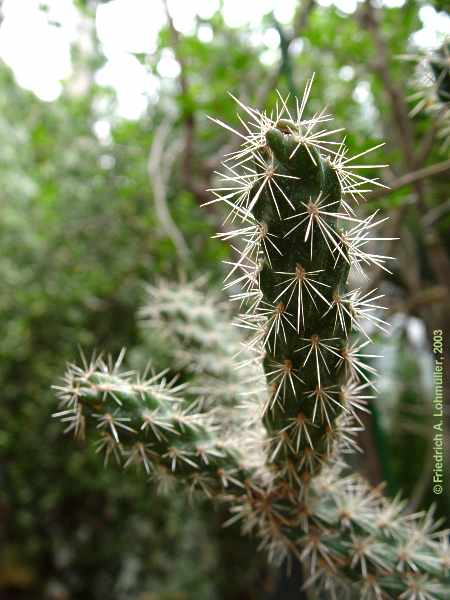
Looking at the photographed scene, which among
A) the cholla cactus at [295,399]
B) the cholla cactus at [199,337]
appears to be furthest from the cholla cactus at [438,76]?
the cholla cactus at [199,337]

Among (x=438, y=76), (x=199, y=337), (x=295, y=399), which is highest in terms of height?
(x=438, y=76)

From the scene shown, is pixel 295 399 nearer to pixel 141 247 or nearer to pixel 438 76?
pixel 438 76

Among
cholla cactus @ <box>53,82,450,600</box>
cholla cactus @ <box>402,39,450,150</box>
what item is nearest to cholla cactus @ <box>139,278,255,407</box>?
cholla cactus @ <box>53,82,450,600</box>

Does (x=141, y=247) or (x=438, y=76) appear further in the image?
(x=141, y=247)

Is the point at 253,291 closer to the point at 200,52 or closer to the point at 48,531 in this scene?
the point at 200,52

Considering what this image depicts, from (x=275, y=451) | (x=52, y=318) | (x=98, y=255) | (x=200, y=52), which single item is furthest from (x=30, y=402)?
(x=275, y=451)

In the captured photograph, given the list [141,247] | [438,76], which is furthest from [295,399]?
[141,247]

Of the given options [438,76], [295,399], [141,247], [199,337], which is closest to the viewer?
[295,399]
